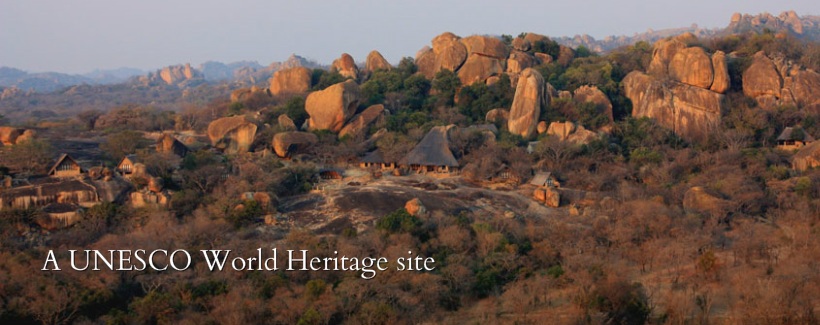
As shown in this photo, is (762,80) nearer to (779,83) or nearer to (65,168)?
(779,83)

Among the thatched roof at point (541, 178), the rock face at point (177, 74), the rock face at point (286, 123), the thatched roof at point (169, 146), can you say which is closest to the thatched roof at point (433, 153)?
the thatched roof at point (541, 178)

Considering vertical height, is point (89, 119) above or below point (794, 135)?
below

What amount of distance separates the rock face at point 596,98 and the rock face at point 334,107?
10563 mm

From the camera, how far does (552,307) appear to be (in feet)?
57.4

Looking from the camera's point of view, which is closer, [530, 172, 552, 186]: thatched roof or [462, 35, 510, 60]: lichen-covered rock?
[530, 172, 552, 186]: thatched roof

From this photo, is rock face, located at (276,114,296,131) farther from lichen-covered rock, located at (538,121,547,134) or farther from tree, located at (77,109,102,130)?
lichen-covered rock, located at (538,121,547,134)

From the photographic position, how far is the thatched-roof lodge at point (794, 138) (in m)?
30.2

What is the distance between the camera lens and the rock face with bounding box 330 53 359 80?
4391cm

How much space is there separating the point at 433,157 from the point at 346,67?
54.9ft

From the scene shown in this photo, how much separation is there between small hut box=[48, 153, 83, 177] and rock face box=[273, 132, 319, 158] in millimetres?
8097

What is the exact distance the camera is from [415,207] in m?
22.7

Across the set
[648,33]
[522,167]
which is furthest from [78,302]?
[648,33]

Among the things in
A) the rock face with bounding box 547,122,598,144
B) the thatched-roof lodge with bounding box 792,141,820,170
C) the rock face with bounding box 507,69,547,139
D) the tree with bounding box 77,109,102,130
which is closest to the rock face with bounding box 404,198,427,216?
the rock face with bounding box 547,122,598,144

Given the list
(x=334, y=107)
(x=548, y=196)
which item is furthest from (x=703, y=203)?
(x=334, y=107)
